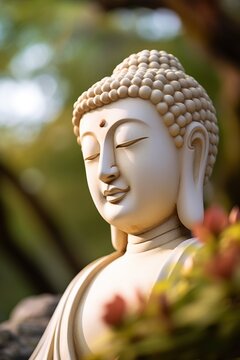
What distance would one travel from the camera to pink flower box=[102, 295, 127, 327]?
4.90ft

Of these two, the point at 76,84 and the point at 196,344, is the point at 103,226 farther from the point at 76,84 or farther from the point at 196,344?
the point at 196,344

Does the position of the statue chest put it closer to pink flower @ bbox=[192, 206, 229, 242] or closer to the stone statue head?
the stone statue head

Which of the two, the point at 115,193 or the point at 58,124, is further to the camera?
the point at 58,124

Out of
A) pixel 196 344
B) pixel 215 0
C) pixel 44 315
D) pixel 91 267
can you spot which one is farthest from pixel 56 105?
pixel 196 344

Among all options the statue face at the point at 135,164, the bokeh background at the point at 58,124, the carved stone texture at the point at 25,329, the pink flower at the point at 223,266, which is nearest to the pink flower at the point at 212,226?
the pink flower at the point at 223,266

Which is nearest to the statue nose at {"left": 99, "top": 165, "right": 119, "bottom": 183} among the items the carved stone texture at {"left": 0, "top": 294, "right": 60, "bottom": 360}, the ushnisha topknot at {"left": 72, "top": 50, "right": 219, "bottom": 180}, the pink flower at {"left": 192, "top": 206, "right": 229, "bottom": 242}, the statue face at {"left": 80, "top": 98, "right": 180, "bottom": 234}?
the statue face at {"left": 80, "top": 98, "right": 180, "bottom": 234}

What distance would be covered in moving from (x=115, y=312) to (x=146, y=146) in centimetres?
105

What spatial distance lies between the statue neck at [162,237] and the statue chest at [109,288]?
0.09 ft

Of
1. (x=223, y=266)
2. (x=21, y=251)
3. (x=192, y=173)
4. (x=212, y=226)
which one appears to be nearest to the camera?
(x=223, y=266)

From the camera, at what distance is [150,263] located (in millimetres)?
2451

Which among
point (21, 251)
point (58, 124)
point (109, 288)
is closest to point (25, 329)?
point (109, 288)

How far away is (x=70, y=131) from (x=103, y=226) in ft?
5.31

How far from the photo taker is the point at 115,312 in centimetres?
150

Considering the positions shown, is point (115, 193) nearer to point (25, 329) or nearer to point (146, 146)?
point (146, 146)
